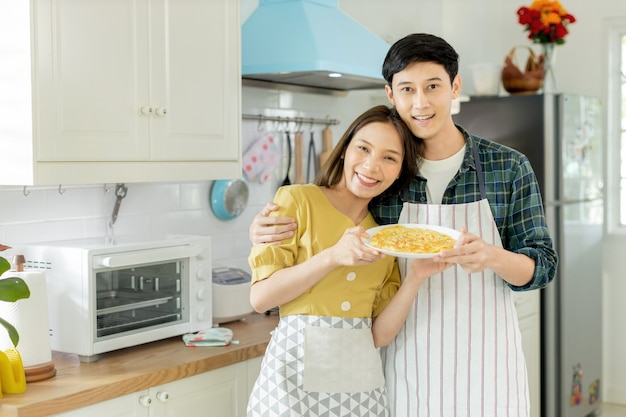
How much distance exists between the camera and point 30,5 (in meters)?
2.29

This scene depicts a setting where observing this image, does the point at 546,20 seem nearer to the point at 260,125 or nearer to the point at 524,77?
the point at 524,77

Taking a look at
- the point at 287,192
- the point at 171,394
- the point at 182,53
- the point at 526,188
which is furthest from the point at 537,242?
the point at 182,53

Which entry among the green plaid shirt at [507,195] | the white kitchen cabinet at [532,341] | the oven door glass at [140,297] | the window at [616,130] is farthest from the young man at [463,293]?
the window at [616,130]

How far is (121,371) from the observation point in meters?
2.44

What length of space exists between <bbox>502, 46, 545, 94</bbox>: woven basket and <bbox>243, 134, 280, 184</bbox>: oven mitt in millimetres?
1710

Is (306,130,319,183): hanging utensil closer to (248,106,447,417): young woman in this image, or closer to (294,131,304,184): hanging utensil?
(294,131,304,184): hanging utensil

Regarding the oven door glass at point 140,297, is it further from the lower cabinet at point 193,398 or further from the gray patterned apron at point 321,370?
the gray patterned apron at point 321,370

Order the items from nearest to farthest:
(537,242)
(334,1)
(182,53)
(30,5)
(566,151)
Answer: (537,242)
(30,5)
(182,53)
(334,1)
(566,151)

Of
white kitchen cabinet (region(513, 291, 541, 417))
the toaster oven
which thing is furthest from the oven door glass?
white kitchen cabinet (region(513, 291, 541, 417))

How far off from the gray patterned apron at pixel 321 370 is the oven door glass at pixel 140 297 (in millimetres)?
768

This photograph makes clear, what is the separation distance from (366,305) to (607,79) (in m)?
3.76

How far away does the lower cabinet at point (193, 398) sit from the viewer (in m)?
2.35

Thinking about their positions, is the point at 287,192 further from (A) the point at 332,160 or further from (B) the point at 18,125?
(B) the point at 18,125

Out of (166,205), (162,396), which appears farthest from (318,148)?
(162,396)
